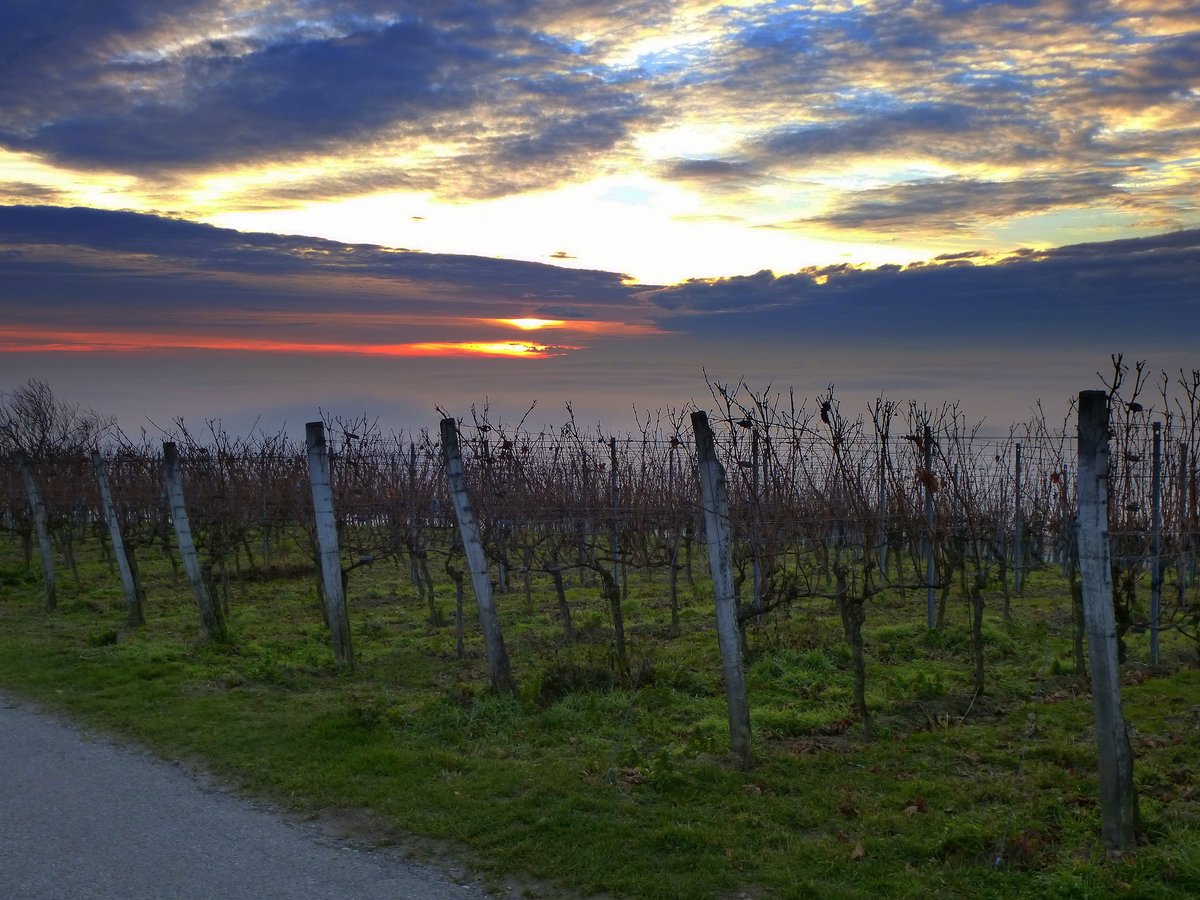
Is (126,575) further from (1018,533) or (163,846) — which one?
(1018,533)

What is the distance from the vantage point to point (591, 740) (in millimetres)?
7832

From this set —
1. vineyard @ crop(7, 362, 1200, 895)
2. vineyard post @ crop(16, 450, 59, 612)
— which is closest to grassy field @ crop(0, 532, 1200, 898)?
vineyard @ crop(7, 362, 1200, 895)

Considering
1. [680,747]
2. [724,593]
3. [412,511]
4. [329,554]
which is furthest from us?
[412,511]

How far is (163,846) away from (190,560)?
7.31 meters

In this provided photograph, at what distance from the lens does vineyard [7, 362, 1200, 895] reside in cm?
817

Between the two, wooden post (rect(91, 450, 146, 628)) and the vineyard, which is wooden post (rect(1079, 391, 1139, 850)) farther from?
wooden post (rect(91, 450, 146, 628))

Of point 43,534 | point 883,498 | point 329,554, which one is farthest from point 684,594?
point 43,534

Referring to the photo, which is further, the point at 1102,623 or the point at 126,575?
the point at 126,575

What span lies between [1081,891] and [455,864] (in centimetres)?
325

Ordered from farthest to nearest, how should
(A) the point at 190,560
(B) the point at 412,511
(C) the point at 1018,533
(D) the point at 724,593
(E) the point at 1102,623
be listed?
(B) the point at 412,511, (C) the point at 1018,533, (A) the point at 190,560, (D) the point at 724,593, (E) the point at 1102,623

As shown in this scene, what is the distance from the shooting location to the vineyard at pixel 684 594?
322 inches

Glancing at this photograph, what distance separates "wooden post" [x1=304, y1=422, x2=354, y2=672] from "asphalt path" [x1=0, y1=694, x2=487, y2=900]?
3199 millimetres

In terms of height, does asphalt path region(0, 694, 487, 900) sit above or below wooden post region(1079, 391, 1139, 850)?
below

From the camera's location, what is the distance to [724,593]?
720 cm
